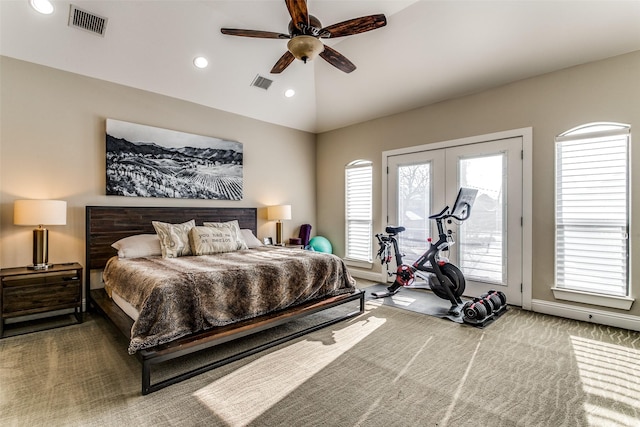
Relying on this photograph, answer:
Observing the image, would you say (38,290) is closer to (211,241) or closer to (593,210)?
(211,241)

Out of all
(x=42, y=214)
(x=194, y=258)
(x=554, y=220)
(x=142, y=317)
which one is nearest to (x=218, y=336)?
(x=142, y=317)

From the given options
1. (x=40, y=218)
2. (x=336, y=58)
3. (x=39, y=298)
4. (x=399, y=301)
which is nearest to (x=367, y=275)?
(x=399, y=301)

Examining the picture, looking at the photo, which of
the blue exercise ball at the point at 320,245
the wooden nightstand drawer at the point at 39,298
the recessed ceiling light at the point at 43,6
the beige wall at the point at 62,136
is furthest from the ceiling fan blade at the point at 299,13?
the blue exercise ball at the point at 320,245

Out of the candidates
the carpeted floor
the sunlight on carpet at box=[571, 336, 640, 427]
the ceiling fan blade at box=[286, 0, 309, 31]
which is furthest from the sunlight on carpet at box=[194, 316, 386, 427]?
the ceiling fan blade at box=[286, 0, 309, 31]

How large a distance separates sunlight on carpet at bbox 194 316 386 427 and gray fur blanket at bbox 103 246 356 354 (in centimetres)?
44

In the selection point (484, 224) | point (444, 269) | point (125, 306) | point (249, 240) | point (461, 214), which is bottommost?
point (125, 306)

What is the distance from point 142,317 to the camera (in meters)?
2.25

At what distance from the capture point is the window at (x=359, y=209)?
5841 mm

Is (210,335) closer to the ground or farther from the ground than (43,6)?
closer to the ground

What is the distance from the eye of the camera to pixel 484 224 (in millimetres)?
4367

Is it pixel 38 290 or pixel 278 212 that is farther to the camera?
pixel 278 212

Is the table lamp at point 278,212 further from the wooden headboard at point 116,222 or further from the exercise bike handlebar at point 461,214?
the exercise bike handlebar at point 461,214

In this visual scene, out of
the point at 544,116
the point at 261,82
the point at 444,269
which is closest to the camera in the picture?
the point at 544,116

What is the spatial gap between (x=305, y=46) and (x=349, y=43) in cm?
179
